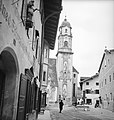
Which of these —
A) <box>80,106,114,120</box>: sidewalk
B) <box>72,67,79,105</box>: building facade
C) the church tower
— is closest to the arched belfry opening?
<box>80,106,114,120</box>: sidewalk

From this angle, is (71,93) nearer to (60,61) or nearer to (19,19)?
(60,61)

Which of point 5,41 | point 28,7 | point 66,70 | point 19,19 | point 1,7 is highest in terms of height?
point 66,70

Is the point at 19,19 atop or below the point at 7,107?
atop

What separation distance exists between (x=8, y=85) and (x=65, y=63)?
52.1m

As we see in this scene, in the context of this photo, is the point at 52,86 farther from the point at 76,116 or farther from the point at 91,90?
the point at 76,116

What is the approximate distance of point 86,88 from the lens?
196ft

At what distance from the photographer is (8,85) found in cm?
623

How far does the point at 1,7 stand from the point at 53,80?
51719 mm

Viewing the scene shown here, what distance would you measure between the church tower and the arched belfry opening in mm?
49523

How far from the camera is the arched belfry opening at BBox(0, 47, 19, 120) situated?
6047mm

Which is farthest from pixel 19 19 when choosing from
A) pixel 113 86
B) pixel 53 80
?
pixel 53 80

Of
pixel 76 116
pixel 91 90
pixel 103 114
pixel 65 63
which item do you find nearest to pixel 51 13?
pixel 76 116

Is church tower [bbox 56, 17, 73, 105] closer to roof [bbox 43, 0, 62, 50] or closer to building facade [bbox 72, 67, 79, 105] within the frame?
building facade [bbox 72, 67, 79, 105]

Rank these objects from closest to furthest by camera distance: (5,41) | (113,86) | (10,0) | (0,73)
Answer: (5,41) < (10,0) < (0,73) < (113,86)
